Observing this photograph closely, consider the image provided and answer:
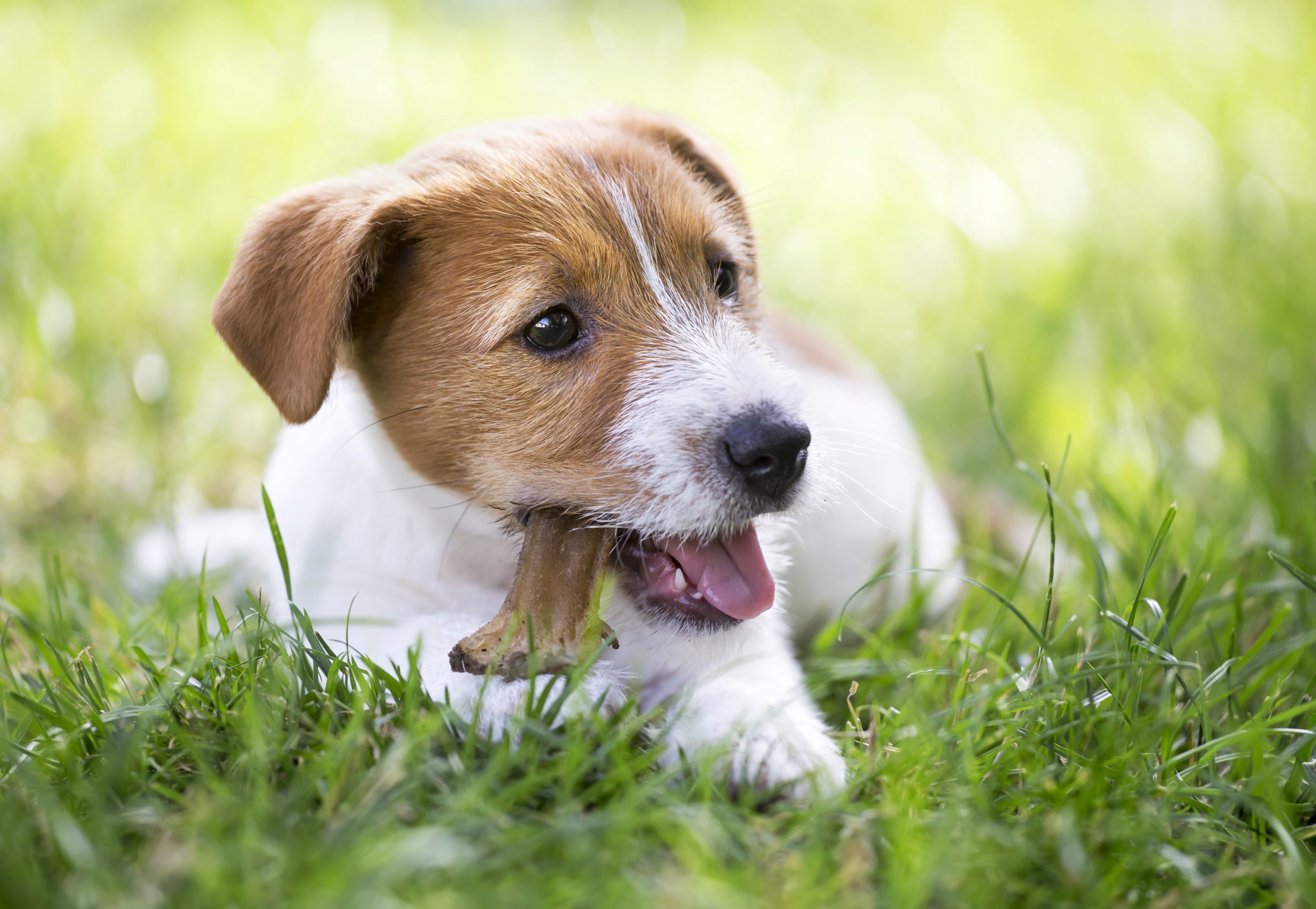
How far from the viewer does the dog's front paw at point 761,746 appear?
2.19m

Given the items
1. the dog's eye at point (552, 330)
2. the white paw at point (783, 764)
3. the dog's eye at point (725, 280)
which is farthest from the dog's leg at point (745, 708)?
the dog's eye at point (725, 280)

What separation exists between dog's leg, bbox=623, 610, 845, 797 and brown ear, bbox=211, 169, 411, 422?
96 centimetres

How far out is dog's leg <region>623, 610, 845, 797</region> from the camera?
2203mm

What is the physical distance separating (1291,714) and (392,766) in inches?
69.6

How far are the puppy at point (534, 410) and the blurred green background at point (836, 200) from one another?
102cm

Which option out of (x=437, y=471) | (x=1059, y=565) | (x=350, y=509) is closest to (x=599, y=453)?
(x=437, y=471)

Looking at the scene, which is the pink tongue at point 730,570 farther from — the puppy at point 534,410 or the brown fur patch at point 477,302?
the brown fur patch at point 477,302

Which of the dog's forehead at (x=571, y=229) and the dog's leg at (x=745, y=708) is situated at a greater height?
the dog's forehead at (x=571, y=229)

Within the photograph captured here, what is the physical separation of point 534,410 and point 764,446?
56 centimetres

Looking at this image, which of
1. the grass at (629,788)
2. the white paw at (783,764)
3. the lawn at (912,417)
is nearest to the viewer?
the grass at (629,788)

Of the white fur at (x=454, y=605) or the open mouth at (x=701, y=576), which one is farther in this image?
the open mouth at (x=701, y=576)

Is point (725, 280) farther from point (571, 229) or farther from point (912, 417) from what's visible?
point (912, 417)

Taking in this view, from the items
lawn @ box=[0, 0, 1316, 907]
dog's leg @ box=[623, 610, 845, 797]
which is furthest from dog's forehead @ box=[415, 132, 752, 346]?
lawn @ box=[0, 0, 1316, 907]

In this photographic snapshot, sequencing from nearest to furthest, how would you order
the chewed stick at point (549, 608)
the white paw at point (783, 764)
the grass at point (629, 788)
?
the grass at point (629, 788)
the white paw at point (783, 764)
the chewed stick at point (549, 608)
